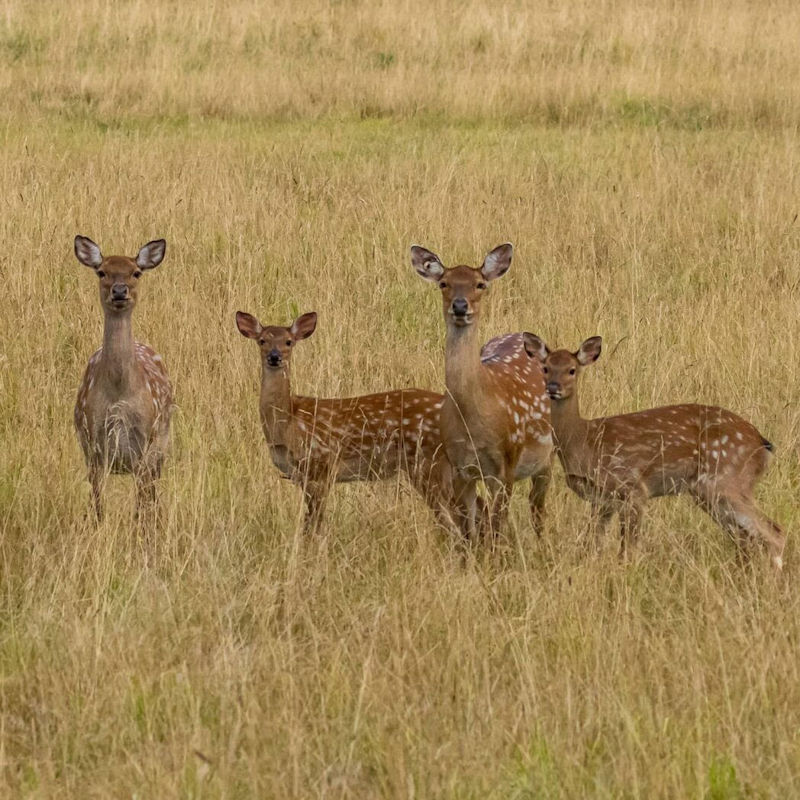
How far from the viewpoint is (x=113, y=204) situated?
10.2 meters

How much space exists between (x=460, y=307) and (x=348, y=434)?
76cm

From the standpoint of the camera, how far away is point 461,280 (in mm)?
6055

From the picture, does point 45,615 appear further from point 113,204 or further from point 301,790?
point 113,204

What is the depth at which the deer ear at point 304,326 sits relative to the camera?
257 inches

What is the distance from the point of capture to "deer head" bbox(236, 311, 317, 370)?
6418 mm

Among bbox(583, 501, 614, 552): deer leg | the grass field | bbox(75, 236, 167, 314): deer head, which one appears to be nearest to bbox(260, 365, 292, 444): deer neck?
the grass field

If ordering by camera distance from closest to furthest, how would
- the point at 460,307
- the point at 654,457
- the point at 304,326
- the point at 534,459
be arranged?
the point at 654,457, the point at 460,307, the point at 534,459, the point at 304,326

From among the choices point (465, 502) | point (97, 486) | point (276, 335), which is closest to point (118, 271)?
point (276, 335)

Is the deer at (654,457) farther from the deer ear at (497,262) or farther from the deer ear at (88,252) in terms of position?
the deer ear at (88,252)

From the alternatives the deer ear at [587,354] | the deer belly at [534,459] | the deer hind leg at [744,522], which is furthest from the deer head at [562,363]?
the deer hind leg at [744,522]

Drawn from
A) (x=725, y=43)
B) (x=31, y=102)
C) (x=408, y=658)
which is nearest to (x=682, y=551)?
(x=408, y=658)

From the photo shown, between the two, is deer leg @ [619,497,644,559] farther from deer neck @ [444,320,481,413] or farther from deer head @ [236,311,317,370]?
deer head @ [236,311,317,370]

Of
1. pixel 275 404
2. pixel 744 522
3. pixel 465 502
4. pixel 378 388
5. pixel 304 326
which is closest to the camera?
pixel 744 522

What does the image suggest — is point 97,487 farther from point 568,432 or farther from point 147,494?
point 568,432
